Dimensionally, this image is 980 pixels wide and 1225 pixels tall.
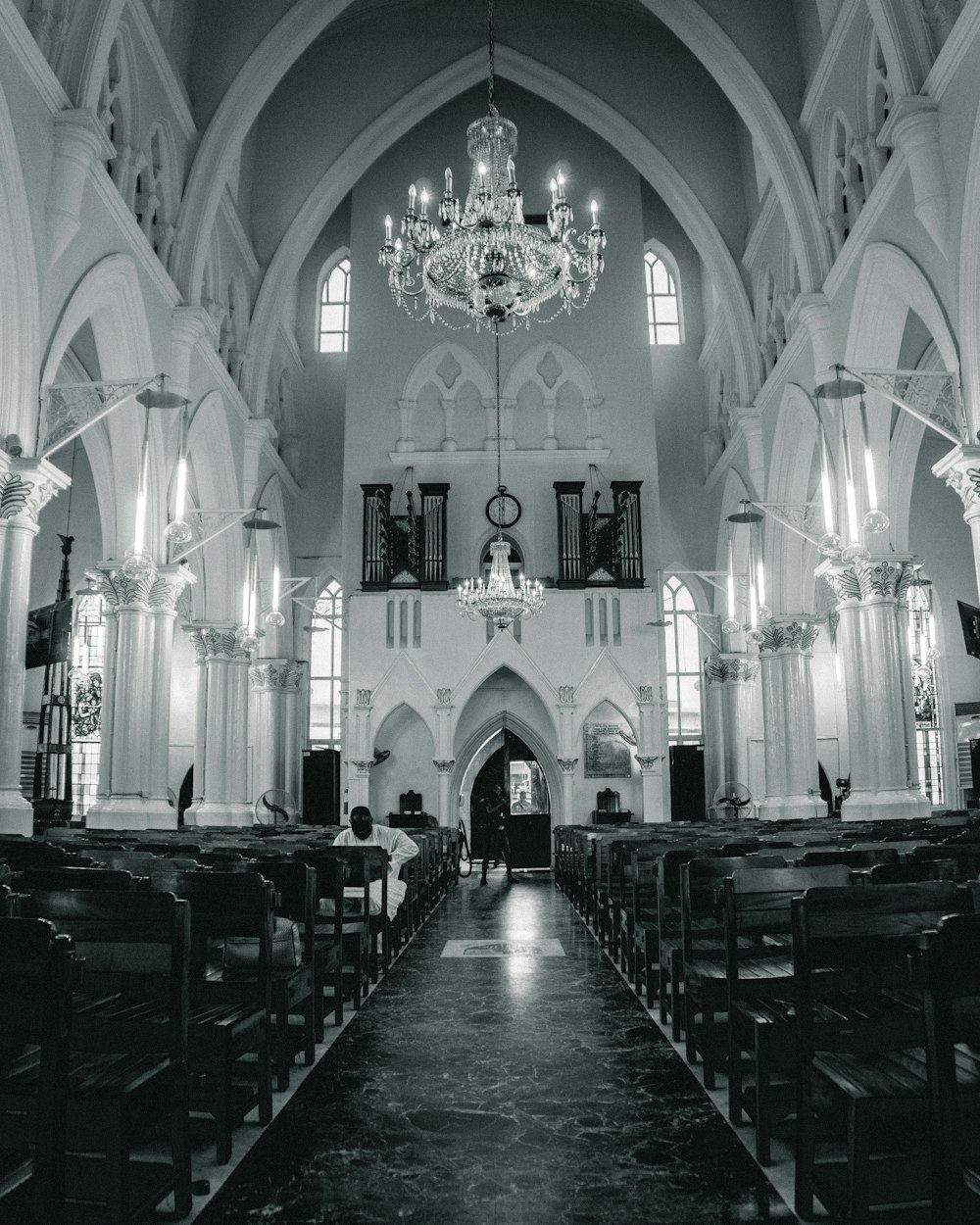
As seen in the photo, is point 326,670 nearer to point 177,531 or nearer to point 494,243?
point 177,531

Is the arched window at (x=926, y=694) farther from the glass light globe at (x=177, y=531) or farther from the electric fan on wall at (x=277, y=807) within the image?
the glass light globe at (x=177, y=531)

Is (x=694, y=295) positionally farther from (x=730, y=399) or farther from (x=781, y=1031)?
(x=781, y=1031)

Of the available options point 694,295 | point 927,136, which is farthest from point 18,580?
point 694,295

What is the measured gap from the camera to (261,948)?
163 inches

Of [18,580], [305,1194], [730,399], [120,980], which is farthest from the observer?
[730,399]

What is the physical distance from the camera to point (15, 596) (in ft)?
33.2

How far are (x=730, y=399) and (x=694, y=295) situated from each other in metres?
4.70

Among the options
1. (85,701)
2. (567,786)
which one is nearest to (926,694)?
(567,786)

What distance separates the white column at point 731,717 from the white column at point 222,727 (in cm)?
1005

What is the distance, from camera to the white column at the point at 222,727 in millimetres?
19125

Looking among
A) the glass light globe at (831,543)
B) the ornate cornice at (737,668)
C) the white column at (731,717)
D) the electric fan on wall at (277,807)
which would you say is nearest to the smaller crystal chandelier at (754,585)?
the glass light globe at (831,543)

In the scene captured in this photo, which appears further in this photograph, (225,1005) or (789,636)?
(789,636)

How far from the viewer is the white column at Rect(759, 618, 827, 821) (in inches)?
726

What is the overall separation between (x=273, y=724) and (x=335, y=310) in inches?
403
